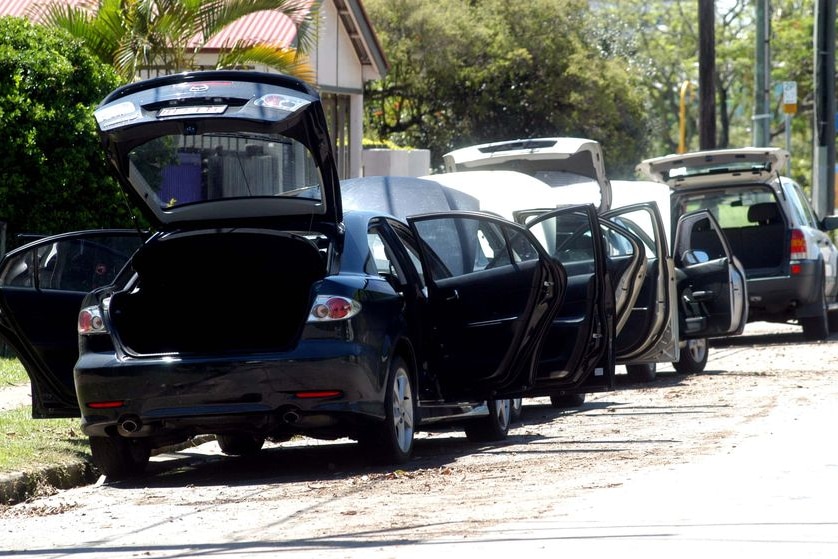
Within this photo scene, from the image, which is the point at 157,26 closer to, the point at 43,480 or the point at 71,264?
the point at 71,264

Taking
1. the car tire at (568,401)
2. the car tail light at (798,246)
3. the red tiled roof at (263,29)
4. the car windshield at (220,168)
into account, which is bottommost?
the car tire at (568,401)

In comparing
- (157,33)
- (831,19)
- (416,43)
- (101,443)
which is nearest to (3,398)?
(101,443)

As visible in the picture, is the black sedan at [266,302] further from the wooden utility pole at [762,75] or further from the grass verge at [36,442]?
the wooden utility pole at [762,75]

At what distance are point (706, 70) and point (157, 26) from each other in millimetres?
13444

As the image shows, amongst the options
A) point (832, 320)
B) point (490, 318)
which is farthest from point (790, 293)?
point (490, 318)

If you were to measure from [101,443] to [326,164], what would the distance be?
2.23 metres

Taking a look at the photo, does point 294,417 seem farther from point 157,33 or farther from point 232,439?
point 157,33

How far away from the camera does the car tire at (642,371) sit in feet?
49.7

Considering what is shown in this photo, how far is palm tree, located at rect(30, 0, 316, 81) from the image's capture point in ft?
56.0

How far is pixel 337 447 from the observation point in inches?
431

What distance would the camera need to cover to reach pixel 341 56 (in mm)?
29688

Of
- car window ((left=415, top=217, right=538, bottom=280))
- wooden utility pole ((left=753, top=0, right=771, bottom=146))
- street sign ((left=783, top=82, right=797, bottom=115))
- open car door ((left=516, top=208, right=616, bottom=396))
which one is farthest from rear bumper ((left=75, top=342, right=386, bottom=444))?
wooden utility pole ((left=753, top=0, right=771, bottom=146))

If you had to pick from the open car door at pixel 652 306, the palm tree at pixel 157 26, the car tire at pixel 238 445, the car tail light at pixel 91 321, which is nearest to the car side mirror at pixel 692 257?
the open car door at pixel 652 306

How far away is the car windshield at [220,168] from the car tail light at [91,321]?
941 millimetres
